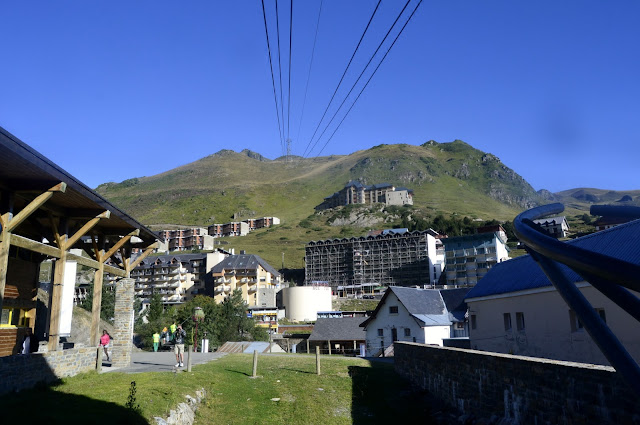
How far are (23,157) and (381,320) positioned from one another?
3766 cm

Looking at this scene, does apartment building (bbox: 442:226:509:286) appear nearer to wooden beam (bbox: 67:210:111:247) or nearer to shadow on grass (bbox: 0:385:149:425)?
wooden beam (bbox: 67:210:111:247)

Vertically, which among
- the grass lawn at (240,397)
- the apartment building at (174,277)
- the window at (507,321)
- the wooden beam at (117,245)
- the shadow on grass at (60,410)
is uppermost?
the apartment building at (174,277)

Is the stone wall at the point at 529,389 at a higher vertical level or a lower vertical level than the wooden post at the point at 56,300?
lower

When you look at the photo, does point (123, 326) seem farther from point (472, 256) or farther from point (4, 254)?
point (472, 256)

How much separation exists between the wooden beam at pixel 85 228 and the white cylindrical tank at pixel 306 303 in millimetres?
76307

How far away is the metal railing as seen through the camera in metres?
5.03

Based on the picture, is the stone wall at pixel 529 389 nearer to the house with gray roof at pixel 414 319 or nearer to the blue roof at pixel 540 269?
the blue roof at pixel 540 269

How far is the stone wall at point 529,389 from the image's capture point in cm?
852

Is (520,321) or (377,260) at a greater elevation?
(377,260)

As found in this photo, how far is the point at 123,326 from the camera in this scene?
20828mm

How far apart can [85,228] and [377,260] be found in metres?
120

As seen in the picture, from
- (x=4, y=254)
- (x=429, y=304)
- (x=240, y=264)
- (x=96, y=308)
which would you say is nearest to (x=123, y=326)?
(x=96, y=308)

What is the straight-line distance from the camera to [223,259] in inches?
4343

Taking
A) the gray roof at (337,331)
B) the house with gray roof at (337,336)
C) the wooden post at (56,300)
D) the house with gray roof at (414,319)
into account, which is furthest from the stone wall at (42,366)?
the house with gray roof at (337,336)
